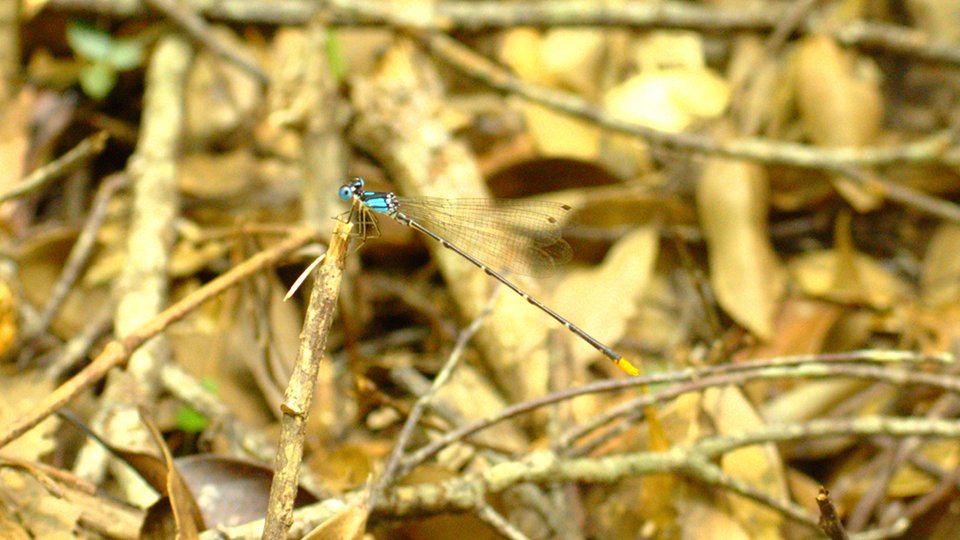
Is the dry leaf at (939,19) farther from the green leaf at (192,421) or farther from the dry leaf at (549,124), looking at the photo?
the green leaf at (192,421)

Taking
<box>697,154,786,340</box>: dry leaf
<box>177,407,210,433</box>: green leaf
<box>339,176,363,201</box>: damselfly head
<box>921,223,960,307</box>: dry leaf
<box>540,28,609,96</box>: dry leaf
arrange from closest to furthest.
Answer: <box>177,407,210,433</box>: green leaf → <box>339,176,363,201</box>: damselfly head → <box>697,154,786,340</box>: dry leaf → <box>921,223,960,307</box>: dry leaf → <box>540,28,609,96</box>: dry leaf

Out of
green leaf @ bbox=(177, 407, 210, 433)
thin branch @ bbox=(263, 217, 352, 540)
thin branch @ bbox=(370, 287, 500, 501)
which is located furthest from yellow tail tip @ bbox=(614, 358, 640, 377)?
green leaf @ bbox=(177, 407, 210, 433)

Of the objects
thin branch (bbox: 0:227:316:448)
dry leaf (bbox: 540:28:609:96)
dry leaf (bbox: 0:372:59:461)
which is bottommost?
dry leaf (bbox: 0:372:59:461)

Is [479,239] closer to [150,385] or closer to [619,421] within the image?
[619,421]

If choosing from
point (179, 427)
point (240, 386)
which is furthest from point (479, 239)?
point (179, 427)

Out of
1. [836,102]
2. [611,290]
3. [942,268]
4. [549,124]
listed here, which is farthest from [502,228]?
[942,268]

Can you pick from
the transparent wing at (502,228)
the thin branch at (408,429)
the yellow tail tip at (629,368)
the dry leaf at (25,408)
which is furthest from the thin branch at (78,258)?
the yellow tail tip at (629,368)

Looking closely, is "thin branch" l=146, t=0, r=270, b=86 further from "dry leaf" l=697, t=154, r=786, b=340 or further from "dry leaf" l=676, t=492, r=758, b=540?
"dry leaf" l=676, t=492, r=758, b=540
